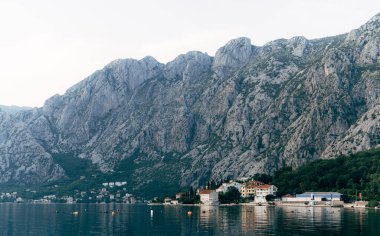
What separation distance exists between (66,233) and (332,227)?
2148 inches

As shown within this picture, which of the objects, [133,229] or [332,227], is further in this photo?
[133,229]

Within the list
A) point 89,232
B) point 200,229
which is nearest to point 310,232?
point 200,229

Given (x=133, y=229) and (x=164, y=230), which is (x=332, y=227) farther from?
(x=133, y=229)

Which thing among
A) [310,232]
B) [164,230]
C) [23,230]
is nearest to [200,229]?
[164,230]

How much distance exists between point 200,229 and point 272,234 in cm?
1913

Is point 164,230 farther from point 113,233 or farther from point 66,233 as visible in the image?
point 66,233

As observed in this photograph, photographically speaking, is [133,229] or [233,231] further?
[133,229]

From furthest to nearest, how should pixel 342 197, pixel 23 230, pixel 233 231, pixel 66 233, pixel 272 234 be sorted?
pixel 342 197 → pixel 23 230 → pixel 66 233 → pixel 233 231 → pixel 272 234

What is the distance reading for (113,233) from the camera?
96.1 meters

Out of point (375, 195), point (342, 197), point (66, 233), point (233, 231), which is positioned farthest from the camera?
point (342, 197)

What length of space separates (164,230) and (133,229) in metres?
8.43

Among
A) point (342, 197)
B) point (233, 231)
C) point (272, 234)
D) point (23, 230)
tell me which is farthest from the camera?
point (342, 197)

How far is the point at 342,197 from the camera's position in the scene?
198 metres

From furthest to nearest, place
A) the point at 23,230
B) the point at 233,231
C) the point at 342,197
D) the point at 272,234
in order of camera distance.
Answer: the point at 342,197 → the point at 23,230 → the point at 233,231 → the point at 272,234
